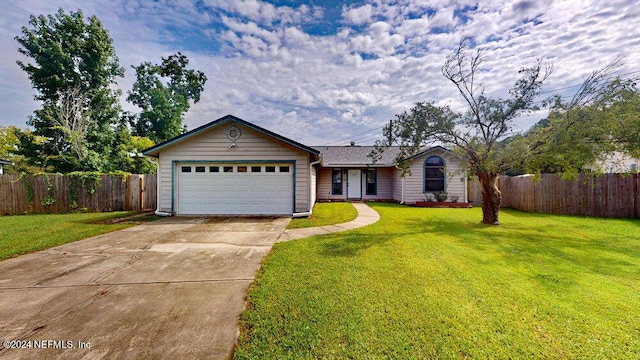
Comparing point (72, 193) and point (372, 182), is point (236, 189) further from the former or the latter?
point (372, 182)

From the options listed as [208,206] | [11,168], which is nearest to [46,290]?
[208,206]

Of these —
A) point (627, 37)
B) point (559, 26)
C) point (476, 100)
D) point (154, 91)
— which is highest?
point (154, 91)

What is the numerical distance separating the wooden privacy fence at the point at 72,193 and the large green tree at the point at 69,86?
6225mm

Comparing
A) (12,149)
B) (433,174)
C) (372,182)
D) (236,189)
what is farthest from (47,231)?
(12,149)

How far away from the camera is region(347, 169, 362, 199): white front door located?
16578mm

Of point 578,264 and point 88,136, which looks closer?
point 578,264

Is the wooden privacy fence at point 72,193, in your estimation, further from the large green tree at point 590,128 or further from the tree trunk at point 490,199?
the large green tree at point 590,128

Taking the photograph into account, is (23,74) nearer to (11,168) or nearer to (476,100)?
(11,168)

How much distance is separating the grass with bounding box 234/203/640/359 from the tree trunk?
266 cm

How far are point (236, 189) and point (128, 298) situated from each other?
7.00 meters

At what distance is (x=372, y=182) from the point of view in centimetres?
1672

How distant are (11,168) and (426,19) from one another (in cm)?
3317

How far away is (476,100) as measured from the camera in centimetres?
823

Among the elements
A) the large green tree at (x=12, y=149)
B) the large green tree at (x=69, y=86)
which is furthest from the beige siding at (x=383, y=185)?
the large green tree at (x=12, y=149)
